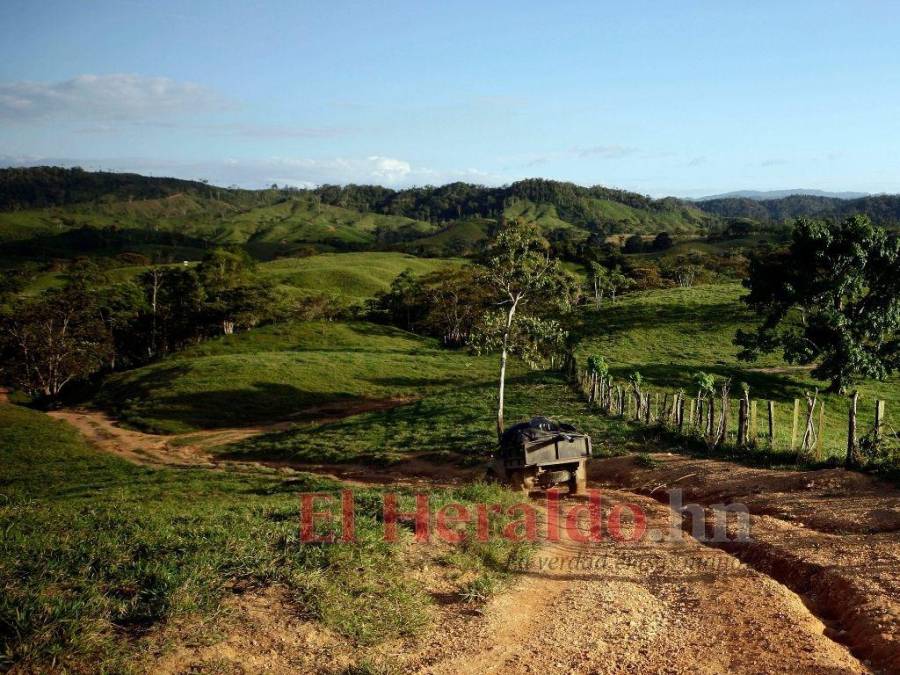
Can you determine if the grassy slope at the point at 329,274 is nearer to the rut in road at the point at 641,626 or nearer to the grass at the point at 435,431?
the grass at the point at 435,431

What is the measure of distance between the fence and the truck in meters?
6.45

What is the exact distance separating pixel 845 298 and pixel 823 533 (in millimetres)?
26273

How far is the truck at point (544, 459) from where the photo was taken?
47.2 feet

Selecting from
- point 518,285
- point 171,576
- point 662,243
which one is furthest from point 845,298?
point 662,243

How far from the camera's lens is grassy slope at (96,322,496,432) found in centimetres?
3784

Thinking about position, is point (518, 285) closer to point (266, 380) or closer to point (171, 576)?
point (171, 576)

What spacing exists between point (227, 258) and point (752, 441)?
68.4 metres

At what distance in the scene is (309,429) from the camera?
102 feet

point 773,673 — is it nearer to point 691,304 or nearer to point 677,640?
point 677,640

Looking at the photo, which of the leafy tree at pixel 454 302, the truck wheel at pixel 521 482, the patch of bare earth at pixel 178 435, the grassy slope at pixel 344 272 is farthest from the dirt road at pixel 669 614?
the grassy slope at pixel 344 272

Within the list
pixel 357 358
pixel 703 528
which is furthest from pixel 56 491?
pixel 357 358

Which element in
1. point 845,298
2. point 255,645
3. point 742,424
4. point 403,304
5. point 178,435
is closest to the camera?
point 255,645

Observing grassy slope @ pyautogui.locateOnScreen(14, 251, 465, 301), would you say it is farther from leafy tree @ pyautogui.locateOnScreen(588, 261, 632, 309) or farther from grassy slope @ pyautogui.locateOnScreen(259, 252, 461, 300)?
leafy tree @ pyautogui.locateOnScreen(588, 261, 632, 309)

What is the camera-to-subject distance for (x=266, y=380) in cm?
4272
